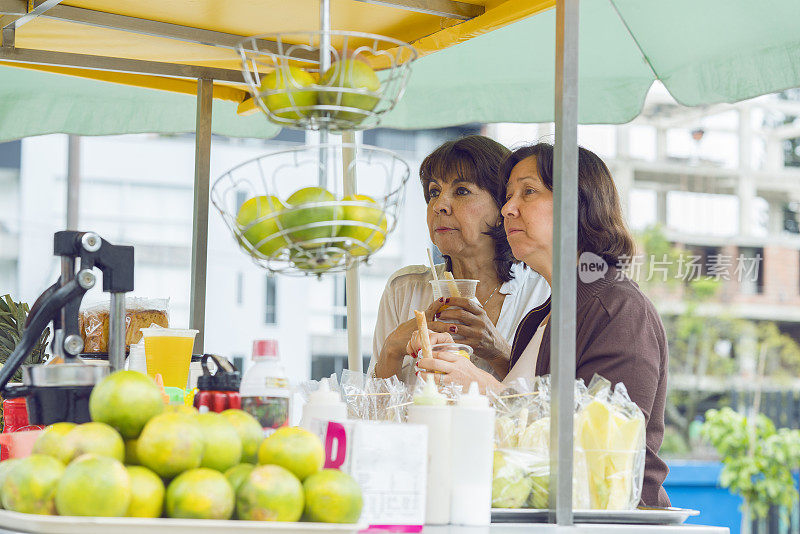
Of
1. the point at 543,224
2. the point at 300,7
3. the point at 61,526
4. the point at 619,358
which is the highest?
the point at 300,7

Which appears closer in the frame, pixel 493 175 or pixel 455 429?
pixel 455 429

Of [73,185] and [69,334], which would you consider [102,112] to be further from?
[73,185]

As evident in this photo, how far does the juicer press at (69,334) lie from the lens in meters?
1.36

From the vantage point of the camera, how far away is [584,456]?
147cm

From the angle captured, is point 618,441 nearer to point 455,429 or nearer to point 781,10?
point 455,429

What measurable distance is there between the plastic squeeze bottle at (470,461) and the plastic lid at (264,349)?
273 mm

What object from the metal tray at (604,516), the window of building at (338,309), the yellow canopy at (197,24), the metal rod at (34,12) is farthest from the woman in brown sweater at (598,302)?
the window of building at (338,309)

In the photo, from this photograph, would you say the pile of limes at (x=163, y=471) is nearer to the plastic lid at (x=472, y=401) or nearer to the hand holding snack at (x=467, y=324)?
the plastic lid at (x=472, y=401)

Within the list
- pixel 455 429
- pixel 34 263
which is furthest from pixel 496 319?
pixel 34 263

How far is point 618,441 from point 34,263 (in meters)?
14.9

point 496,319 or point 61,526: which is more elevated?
point 496,319

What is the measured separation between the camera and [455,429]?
4.29ft

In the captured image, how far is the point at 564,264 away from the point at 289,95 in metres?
0.48

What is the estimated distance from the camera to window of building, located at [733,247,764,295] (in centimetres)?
1746
